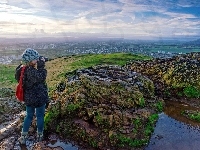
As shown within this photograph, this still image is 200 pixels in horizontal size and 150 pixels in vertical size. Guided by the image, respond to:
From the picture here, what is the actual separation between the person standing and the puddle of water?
3.62 metres

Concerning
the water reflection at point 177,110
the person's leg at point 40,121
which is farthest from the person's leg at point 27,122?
the water reflection at point 177,110

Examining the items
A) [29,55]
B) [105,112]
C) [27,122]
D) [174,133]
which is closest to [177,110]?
[174,133]

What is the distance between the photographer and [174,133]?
1085cm

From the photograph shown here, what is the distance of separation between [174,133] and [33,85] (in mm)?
5138

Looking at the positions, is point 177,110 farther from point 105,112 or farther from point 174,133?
point 105,112

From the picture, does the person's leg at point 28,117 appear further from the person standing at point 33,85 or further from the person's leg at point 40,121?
the person's leg at point 40,121

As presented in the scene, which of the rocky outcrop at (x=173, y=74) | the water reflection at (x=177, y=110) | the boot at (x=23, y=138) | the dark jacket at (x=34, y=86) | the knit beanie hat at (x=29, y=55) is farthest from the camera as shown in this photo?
the rocky outcrop at (x=173, y=74)

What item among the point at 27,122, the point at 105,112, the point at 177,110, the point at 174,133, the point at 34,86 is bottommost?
the point at 174,133

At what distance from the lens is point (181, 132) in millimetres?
10977

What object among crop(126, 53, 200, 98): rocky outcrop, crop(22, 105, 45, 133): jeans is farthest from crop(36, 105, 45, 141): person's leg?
crop(126, 53, 200, 98): rocky outcrop

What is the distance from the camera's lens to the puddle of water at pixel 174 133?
9.91 m

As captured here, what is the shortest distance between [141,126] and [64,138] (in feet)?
8.82

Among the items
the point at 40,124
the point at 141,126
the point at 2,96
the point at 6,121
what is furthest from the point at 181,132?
the point at 2,96

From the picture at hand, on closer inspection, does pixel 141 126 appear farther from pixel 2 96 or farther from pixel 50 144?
pixel 2 96
